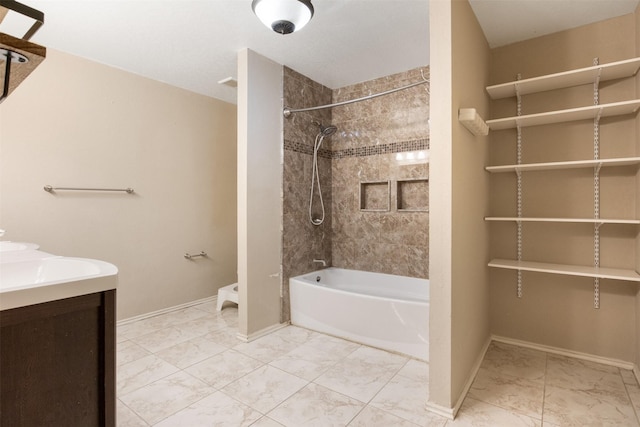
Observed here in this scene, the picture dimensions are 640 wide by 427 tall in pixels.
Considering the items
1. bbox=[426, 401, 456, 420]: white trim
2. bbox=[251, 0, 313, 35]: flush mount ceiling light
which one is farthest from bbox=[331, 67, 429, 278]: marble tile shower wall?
bbox=[251, 0, 313, 35]: flush mount ceiling light

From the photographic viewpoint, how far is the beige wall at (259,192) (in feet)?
8.42

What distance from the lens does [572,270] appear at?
2.05 metres

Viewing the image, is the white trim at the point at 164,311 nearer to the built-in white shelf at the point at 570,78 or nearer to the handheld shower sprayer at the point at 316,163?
the handheld shower sprayer at the point at 316,163

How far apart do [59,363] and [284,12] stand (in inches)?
73.8

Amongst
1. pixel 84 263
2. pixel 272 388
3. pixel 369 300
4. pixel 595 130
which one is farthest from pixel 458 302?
pixel 84 263

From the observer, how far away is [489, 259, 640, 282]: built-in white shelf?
1885mm

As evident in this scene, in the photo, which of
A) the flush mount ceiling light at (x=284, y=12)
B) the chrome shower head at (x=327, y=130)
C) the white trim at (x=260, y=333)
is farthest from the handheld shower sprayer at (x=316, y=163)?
the flush mount ceiling light at (x=284, y=12)

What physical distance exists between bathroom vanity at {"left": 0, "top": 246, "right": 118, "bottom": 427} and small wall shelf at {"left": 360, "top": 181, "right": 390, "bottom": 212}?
99.9 inches

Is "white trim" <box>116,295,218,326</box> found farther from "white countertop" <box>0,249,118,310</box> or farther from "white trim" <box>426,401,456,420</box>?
"white trim" <box>426,401,456,420</box>

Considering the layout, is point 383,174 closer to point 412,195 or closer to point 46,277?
point 412,195

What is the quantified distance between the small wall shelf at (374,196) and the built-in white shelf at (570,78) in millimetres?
1246

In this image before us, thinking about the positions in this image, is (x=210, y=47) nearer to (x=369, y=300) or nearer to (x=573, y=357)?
(x=369, y=300)

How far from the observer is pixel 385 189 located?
127 inches

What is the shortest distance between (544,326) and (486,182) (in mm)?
1161
